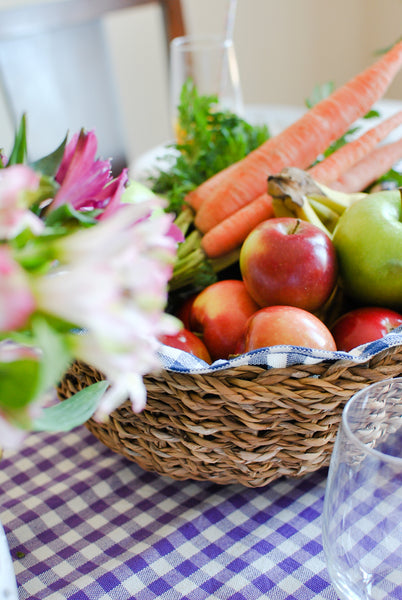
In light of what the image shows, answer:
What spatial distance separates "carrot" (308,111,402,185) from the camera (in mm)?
635

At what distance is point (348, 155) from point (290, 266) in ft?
0.86

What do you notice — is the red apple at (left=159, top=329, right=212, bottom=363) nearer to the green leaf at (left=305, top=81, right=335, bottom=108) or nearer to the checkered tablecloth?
the checkered tablecloth

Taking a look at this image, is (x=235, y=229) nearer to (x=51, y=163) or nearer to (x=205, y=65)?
(x=51, y=163)

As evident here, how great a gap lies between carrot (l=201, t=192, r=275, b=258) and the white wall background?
157 cm

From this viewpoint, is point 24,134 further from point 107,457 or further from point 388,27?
point 388,27

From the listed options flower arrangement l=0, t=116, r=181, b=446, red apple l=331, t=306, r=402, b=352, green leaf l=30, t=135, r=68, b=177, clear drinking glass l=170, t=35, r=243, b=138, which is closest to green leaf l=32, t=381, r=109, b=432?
flower arrangement l=0, t=116, r=181, b=446

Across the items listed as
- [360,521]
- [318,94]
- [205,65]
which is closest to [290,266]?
[360,521]

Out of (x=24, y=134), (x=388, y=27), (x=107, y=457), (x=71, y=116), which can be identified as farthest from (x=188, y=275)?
(x=388, y=27)

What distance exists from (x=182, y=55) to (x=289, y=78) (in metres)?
1.33

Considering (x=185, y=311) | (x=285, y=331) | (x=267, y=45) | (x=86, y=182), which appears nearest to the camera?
Answer: (x=86, y=182)

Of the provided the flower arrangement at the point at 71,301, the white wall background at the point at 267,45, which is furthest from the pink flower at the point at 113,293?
the white wall background at the point at 267,45

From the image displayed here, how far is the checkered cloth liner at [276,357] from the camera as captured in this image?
1.13 feet

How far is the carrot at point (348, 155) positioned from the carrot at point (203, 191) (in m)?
0.10

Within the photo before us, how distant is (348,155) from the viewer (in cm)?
65
